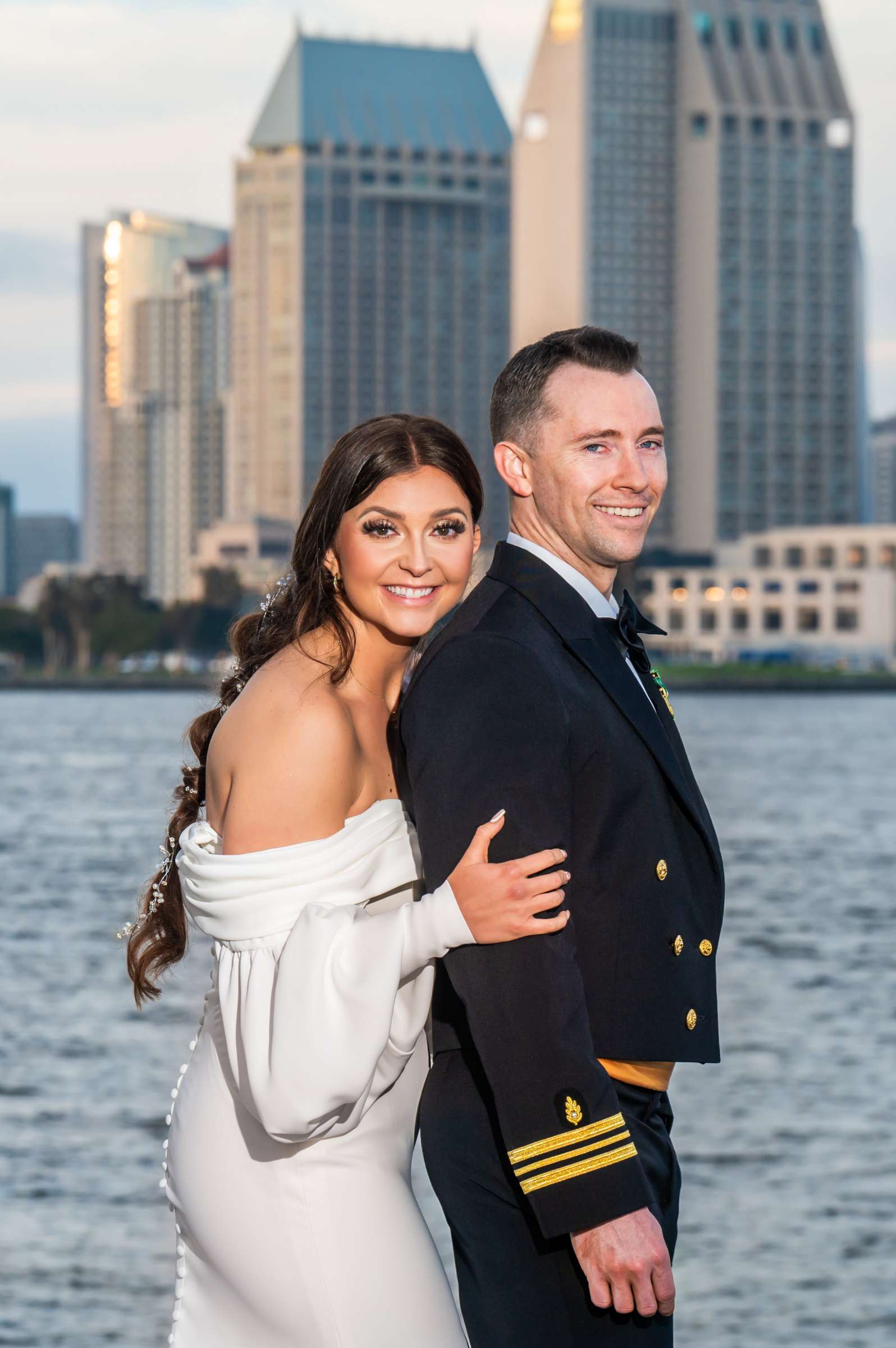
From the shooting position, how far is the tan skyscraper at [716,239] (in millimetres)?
142875

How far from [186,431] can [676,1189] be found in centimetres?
18816

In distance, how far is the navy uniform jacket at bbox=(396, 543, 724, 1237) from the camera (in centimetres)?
309

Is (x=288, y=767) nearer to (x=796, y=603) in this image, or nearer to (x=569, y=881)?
(x=569, y=881)

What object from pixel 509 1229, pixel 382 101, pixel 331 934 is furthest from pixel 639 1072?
pixel 382 101

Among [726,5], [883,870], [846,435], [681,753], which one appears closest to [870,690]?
[846,435]

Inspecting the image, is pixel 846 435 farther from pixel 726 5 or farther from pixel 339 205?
pixel 339 205

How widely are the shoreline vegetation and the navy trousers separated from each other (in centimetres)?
10166

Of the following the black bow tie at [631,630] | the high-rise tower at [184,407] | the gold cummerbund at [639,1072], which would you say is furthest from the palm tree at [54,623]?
the gold cummerbund at [639,1072]

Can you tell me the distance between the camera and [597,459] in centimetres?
337

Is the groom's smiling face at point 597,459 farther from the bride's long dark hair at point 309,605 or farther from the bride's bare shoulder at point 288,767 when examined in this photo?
the bride's bare shoulder at point 288,767

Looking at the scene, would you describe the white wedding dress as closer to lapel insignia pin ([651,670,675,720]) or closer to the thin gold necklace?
the thin gold necklace

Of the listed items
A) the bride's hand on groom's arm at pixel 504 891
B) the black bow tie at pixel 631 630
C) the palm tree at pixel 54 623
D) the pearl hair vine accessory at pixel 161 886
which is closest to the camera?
the bride's hand on groom's arm at pixel 504 891

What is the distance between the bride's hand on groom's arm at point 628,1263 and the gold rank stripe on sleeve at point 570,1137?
14 centimetres

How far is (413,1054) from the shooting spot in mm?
3537
